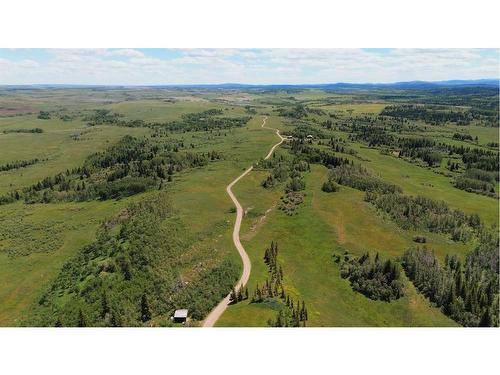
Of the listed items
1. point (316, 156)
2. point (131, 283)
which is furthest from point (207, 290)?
point (316, 156)

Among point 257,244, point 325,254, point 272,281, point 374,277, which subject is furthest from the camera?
point 257,244

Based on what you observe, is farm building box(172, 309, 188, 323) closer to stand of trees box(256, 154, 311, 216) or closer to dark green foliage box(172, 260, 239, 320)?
dark green foliage box(172, 260, 239, 320)

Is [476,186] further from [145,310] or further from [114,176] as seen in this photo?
[114,176]

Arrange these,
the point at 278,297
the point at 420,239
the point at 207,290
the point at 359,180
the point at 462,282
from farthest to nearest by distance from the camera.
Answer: the point at 359,180, the point at 420,239, the point at 462,282, the point at 207,290, the point at 278,297

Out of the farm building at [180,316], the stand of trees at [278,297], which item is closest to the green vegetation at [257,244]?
the stand of trees at [278,297]

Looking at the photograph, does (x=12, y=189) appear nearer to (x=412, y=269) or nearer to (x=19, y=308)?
(x=19, y=308)

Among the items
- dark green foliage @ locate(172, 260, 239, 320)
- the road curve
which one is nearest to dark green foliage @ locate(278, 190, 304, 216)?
the road curve

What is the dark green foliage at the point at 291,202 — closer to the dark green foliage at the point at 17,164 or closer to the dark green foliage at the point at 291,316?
the dark green foliage at the point at 291,316
